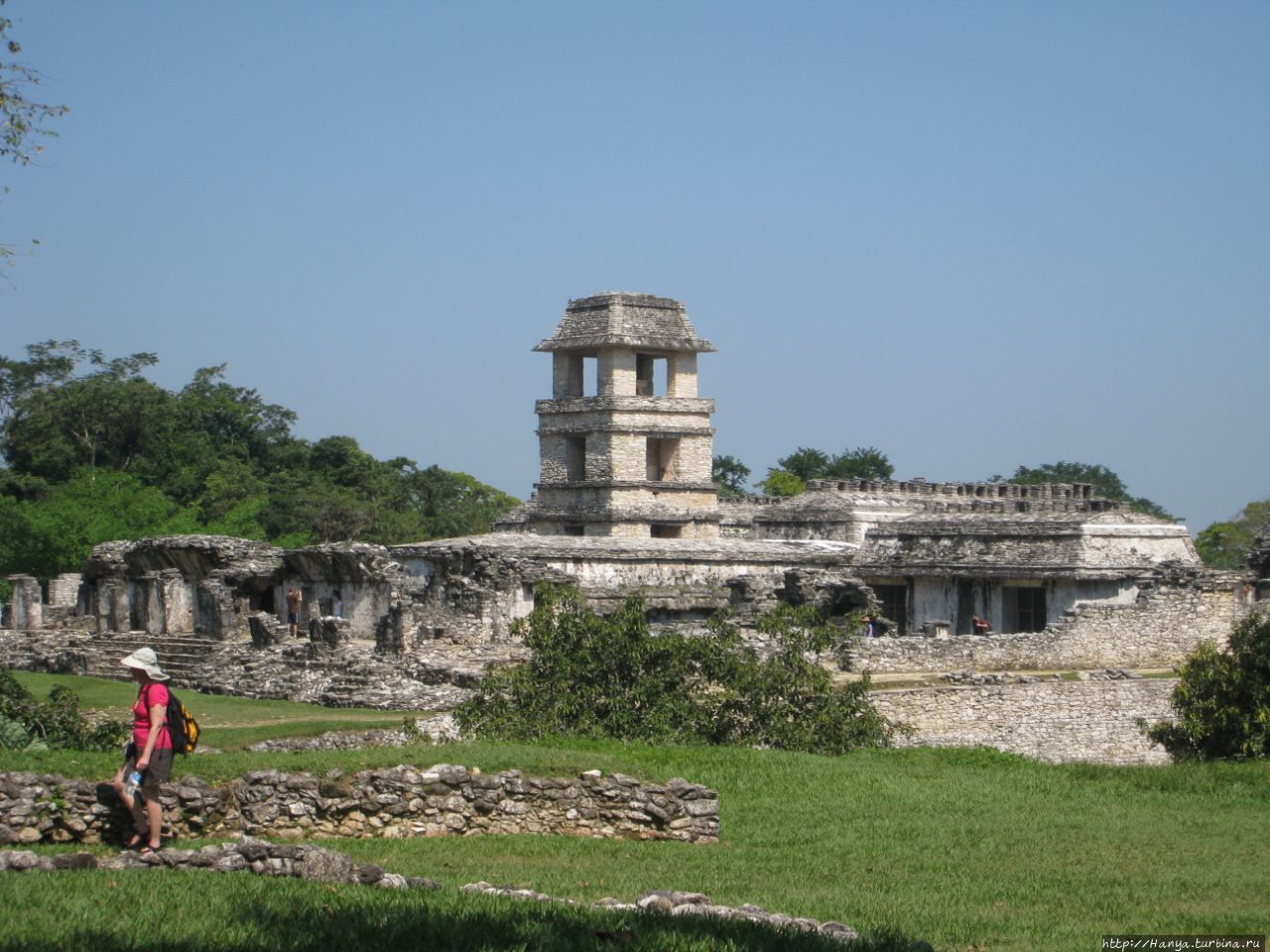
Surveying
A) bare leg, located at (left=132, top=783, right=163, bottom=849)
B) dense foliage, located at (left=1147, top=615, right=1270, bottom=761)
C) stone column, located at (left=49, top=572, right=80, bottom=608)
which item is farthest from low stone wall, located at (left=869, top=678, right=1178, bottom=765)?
stone column, located at (left=49, top=572, right=80, bottom=608)

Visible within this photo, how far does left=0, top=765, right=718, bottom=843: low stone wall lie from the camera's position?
→ 1204cm

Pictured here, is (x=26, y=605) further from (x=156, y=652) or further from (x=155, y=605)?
(x=156, y=652)

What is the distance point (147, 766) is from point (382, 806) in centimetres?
188

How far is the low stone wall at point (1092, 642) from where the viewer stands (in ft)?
93.4

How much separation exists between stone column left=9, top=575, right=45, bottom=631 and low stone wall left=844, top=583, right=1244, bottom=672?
17.1 m

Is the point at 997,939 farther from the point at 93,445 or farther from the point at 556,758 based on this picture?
the point at 93,445

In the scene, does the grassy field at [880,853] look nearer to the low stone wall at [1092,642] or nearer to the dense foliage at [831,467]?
the low stone wall at [1092,642]

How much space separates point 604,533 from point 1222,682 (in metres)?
23.7

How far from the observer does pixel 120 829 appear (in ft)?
39.9

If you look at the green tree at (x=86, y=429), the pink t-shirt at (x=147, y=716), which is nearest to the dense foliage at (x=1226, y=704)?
the pink t-shirt at (x=147, y=716)

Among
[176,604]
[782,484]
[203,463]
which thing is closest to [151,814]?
[176,604]

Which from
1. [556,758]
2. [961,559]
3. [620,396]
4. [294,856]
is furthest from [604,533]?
[294,856]

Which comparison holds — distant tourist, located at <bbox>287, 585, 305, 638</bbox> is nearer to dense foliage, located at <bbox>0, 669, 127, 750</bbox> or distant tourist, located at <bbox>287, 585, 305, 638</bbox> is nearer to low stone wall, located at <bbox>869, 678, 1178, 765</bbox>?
low stone wall, located at <bbox>869, 678, 1178, 765</bbox>

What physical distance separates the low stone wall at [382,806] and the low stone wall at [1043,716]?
1022 centimetres
